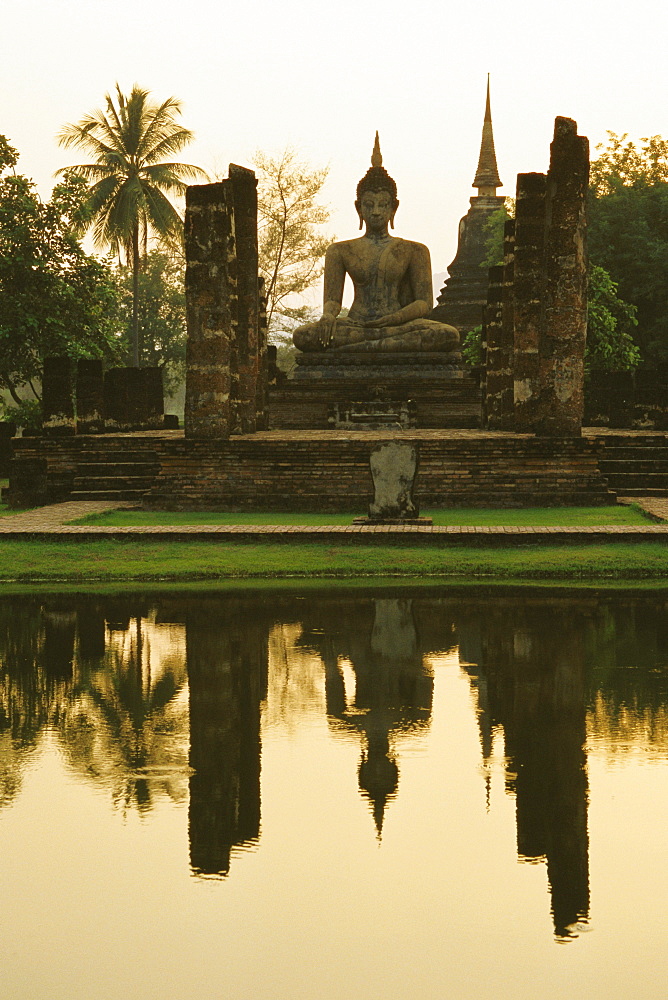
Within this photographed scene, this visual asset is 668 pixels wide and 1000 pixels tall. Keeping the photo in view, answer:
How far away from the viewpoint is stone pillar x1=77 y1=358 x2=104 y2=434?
21.6m

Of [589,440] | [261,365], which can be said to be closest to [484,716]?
[589,440]

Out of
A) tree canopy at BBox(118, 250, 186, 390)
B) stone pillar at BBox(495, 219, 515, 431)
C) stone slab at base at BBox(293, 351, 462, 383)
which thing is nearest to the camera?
stone pillar at BBox(495, 219, 515, 431)

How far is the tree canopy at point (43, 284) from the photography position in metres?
27.7

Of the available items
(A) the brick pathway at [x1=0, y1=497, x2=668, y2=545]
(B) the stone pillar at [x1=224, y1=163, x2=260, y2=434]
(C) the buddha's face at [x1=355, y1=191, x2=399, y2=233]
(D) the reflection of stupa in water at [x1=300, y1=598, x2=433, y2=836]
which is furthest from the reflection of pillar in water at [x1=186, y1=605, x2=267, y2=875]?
(C) the buddha's face at [x1=355, y1=191, x2=399, y2=233]

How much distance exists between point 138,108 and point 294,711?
124 feet

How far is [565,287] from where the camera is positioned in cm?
1611

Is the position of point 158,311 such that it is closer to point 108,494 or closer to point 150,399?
point 150,399

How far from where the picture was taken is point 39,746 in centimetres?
561

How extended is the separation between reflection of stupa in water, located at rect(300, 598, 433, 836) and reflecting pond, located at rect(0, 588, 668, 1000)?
0.02 meters

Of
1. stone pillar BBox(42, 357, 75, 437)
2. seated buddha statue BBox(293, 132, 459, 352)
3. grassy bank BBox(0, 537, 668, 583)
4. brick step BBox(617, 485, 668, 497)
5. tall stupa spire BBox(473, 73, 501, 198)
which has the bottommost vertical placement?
grassy bank BBox(0, 537, 668, 583)

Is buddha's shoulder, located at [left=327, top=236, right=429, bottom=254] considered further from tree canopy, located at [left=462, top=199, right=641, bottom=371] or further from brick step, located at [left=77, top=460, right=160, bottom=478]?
brick step, located at [left=77, top=460, right=160, bottom=478]

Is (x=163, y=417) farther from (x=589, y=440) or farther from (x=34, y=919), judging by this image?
(x=34, y=919)

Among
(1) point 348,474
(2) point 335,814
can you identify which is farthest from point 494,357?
(2) point 335,814

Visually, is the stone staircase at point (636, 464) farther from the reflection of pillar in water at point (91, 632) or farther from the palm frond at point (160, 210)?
the palm frond at point (160, 210)
